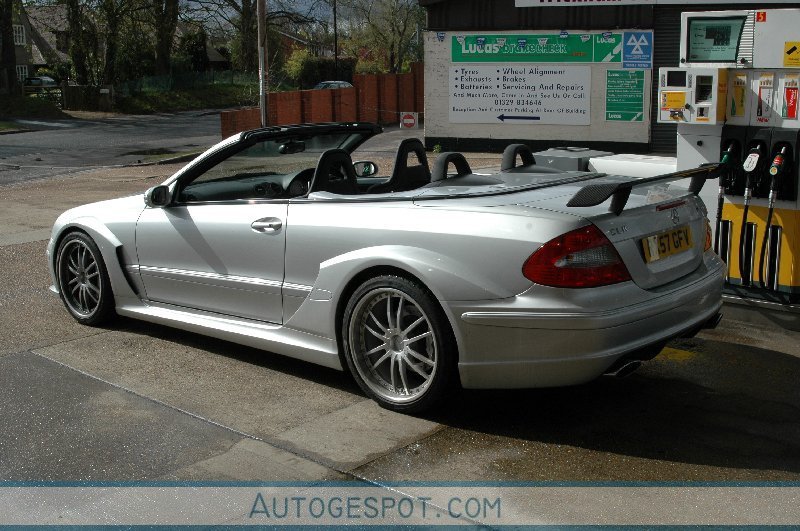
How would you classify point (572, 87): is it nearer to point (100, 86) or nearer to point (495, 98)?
point (495, 98)

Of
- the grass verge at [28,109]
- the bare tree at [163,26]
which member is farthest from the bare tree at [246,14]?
the grass verge at [28,109]

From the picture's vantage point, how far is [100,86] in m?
47.0

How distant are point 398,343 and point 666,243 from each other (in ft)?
4.56

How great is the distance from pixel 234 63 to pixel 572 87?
45.6 metres

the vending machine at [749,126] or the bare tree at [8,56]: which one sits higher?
the bare tree at [8,56]

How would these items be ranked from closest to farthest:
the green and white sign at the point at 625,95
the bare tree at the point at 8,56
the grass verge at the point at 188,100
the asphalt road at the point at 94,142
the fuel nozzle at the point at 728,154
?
the fuel nozzle at the point at 728,154 → the green and white sign at the point at 625,95 → the asphalt road at the point at 94,142 → the bare tree at the point at 8,56 → the grass verge at the point at 188,100

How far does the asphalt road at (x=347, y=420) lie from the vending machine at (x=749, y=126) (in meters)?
0.79

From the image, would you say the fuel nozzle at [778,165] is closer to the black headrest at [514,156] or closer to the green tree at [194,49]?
the black headrest at [514,156]

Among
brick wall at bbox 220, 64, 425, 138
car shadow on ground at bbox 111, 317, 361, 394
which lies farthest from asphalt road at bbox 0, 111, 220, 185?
car shadow on ground at bbox 111, 317, 361, 394

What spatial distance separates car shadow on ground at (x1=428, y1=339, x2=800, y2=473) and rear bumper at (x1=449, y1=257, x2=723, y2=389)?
320 millimetres

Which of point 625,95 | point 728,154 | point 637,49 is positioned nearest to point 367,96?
point 625,95

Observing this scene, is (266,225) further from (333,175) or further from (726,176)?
(726,176)

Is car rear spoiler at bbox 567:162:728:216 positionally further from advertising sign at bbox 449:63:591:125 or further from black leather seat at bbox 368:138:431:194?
advertising sign at bbox 449:63:591:125

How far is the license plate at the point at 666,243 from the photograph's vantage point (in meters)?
4.69
